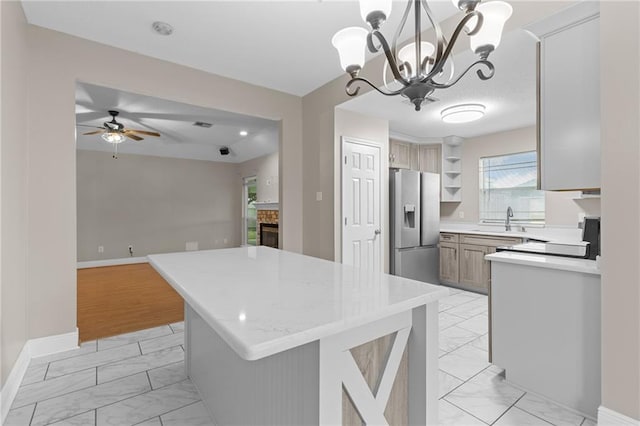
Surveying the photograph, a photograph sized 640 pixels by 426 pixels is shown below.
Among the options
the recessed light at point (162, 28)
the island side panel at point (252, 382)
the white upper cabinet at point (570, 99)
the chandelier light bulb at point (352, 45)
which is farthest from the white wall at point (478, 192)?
the recessed light at point (162, 28)

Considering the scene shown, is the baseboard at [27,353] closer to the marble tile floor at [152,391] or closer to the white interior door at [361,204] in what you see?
the marble tile floor at [152,391]

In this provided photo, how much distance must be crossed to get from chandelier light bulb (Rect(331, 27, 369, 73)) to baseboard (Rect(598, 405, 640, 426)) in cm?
220

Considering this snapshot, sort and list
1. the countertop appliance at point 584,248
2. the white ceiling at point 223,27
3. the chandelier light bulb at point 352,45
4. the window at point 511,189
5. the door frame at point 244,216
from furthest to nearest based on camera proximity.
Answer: the door frame at point 244,216 < the window at point 511,189 < the white ceiling at point 223,27 < the countertop appliance at point 584,248 < the chandelier light bulb at point 352,45

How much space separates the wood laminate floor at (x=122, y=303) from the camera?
311 cm

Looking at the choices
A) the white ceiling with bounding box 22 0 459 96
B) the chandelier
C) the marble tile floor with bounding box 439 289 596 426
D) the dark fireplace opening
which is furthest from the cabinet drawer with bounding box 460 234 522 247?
the dark fireplace opening

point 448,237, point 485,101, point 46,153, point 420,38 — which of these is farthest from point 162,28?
point 448,237

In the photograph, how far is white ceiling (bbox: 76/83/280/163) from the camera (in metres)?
3.99

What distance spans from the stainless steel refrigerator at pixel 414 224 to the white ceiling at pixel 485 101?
28.3 inches

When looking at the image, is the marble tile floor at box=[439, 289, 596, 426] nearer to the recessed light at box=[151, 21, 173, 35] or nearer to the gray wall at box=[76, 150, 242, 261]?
the recessed light at box=[151, 21, 173, 35]


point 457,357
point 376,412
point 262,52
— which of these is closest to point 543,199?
point 457,357

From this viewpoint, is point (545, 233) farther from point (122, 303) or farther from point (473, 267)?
point (122, 303)

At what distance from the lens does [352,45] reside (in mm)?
1666

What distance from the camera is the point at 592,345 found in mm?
1719

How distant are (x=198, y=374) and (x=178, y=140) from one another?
5.36m
